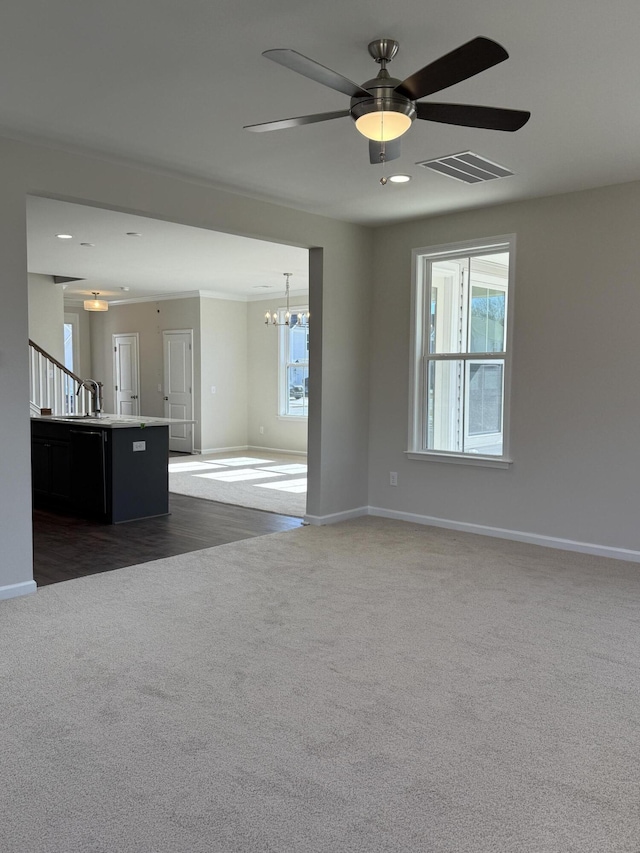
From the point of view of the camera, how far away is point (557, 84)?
3010 millimetres

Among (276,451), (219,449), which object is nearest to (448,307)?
(276,451)

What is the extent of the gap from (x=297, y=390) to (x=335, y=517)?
5044 millimetres

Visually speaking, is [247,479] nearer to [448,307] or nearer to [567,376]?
[448,307]

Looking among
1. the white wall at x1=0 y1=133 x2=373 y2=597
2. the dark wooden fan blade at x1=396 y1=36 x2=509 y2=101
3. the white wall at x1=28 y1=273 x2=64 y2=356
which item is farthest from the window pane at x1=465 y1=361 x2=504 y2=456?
the white wall at x1=28 y1=273 x2=64 y2=356

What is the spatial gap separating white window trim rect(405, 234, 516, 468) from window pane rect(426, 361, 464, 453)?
78mm

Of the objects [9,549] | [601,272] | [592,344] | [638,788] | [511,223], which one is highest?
[511,223]

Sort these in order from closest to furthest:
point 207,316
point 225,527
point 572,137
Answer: point 572,137
point 225,527
point 207,316

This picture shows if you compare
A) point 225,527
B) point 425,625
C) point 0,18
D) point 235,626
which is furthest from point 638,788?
point 225,527

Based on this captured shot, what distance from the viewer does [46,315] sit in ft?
29.3

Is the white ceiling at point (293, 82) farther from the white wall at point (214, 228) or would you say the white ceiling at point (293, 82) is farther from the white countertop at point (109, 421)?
the white countertop at point (109, 421)

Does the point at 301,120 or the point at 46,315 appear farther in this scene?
the point at 46,315

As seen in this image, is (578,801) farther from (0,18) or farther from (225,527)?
(225,527)

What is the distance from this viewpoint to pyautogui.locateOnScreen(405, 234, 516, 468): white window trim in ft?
17.0

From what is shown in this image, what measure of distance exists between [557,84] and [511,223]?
2.17 meters
